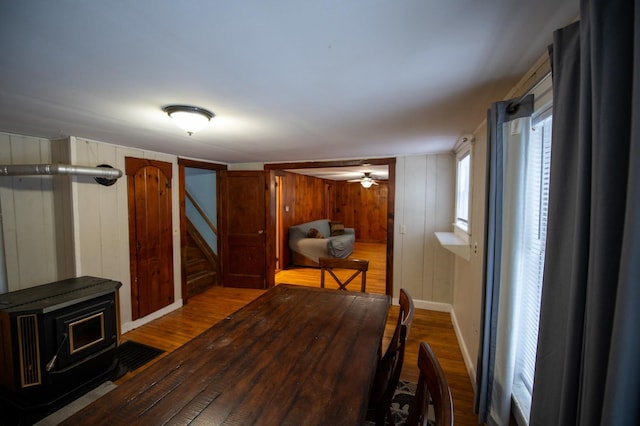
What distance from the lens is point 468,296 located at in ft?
8.62

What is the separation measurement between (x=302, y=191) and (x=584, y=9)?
6.50 m

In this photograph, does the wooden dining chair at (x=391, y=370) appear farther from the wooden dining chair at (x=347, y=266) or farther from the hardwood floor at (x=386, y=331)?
the wooden dining chair at (x=347, y=266)

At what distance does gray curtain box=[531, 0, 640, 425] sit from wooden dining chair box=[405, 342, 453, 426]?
0.97 feet

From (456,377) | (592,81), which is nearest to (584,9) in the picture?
(592,81)

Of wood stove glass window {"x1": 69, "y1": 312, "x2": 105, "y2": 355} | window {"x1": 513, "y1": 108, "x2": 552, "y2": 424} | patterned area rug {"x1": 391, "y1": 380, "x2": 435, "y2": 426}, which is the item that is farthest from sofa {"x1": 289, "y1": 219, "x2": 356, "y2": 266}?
window {"x1": 513, "y1": 108, "x2": 552, "y2": 424}

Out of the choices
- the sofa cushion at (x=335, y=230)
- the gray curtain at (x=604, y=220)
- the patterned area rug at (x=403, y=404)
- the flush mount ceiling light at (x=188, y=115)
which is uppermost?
the flush mount ceiling light at (x=188, y=115)

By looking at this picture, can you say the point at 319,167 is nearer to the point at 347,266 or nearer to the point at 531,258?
the point at 347,266

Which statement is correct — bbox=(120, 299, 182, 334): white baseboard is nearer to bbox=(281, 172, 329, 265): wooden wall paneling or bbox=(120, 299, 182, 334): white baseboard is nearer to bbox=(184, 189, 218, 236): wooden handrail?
bbox=(184, 189, 218, 236): wooden handrail

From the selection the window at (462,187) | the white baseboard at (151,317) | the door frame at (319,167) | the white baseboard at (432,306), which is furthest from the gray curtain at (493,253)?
the white baseboard at (151,317)

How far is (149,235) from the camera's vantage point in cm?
342

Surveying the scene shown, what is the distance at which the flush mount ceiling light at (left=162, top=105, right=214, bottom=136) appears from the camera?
181 cm

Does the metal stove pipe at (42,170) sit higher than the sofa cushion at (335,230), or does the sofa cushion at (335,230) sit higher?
the metal stove pipe at (42,170)

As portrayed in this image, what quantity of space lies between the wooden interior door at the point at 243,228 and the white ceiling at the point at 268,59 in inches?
90.7

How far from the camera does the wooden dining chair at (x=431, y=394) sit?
0.81 m
